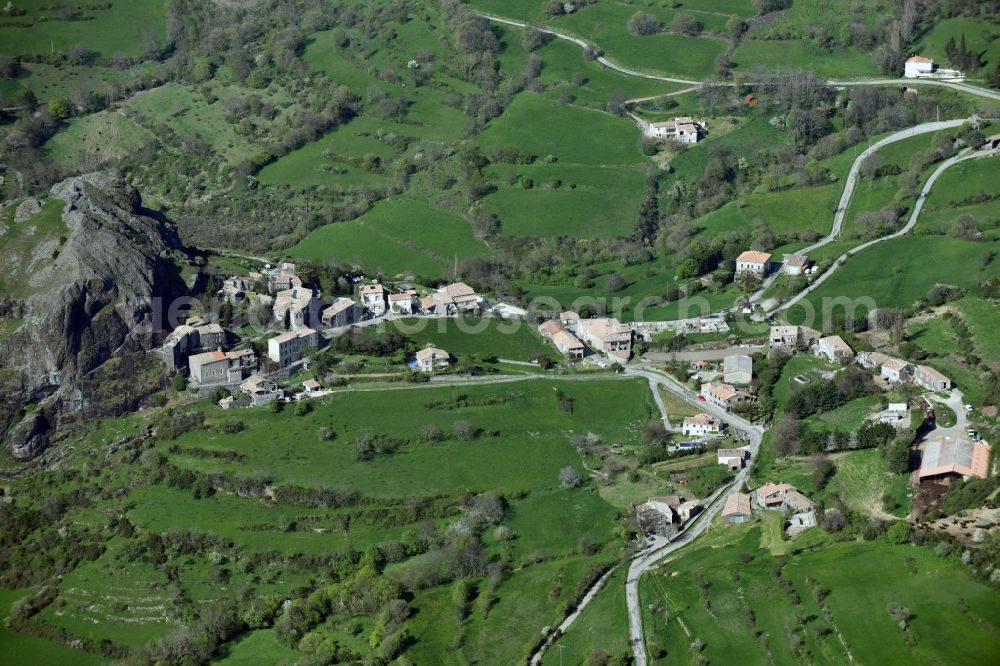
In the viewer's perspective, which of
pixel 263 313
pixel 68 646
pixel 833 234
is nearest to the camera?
pixel 68 646

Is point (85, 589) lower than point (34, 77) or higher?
lower

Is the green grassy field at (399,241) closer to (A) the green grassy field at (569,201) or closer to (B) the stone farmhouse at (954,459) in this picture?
(A) the green grassy field at (569,201)

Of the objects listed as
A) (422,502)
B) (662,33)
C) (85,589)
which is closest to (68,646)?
(85,589)

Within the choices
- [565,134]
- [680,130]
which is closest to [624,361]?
[680,130]

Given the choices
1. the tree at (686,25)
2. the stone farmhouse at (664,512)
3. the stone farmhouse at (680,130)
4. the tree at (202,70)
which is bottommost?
the stone farmhouse at (664,512)

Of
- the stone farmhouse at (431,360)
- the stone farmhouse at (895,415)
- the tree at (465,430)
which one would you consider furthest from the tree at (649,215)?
the stone farmhouse at (895,415)

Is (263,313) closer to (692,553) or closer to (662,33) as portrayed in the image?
(692,553)
